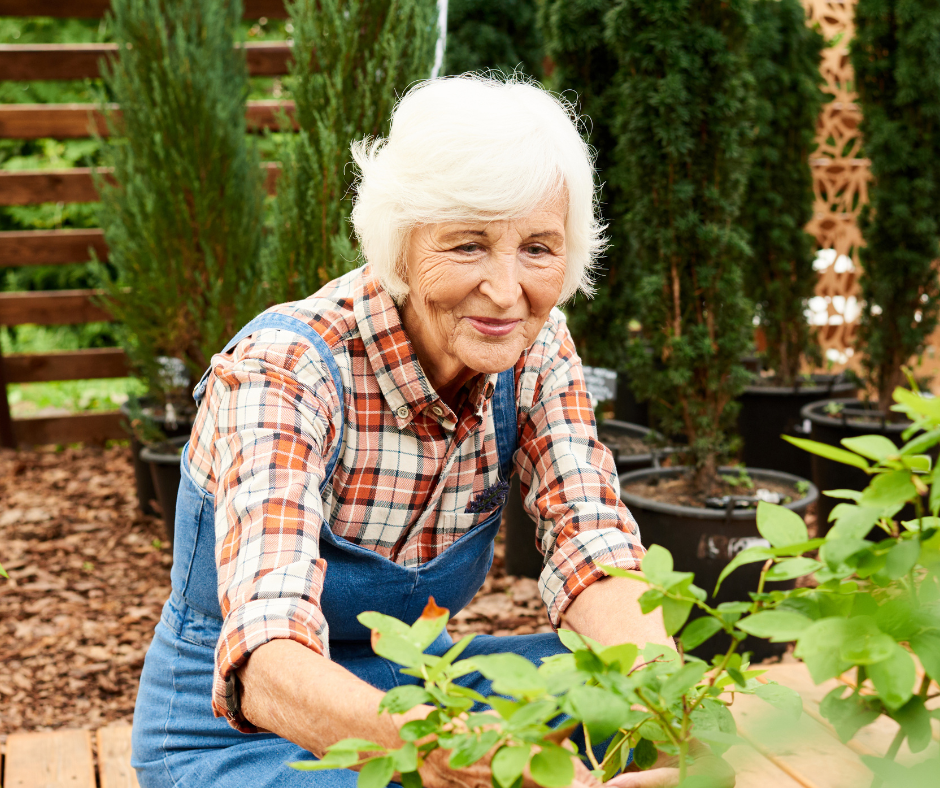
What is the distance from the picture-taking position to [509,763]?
520 millimetres

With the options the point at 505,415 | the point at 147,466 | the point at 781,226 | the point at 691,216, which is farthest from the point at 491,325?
the point at 781,226

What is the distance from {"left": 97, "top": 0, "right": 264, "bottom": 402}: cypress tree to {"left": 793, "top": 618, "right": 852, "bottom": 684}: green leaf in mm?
3178

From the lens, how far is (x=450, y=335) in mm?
1333

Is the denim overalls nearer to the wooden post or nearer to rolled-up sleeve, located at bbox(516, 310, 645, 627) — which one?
rolled-up sleeve, located at bbox(516, 310, 645, 627)

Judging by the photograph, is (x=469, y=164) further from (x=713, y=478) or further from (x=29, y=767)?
(x=713, y=478)

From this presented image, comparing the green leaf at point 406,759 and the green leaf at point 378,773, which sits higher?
the green leaf at point 406,759

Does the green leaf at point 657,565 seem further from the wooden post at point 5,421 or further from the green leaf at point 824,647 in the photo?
the wooden post at point 5,421

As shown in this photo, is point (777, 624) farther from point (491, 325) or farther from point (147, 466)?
point (147, 466)

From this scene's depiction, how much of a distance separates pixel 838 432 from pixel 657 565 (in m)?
3.20

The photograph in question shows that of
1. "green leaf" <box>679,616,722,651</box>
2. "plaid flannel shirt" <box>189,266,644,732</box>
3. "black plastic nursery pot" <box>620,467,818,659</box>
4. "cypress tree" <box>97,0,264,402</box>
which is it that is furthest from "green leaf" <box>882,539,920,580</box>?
"cypress tree" <box>97,0,264,402</box>

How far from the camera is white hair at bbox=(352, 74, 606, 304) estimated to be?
3.99 feet

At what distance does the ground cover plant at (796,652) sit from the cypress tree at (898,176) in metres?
3.53

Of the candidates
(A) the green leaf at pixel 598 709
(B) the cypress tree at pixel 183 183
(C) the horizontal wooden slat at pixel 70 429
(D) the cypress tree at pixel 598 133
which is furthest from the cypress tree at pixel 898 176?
(C) the horizontal wooden slat at pixel 70 429

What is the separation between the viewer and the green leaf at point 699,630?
1.97ft
